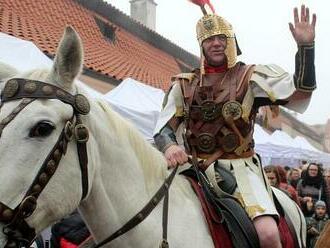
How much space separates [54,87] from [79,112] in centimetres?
16

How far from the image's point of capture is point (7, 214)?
5.91ft

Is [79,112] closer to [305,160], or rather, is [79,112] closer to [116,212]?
[116,212]

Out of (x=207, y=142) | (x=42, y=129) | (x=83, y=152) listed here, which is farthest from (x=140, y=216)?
(x=207, y=142)

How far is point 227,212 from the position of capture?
2631mm

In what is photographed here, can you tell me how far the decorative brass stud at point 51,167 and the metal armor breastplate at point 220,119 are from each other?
3.92 feet

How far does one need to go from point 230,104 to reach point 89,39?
45.9ft

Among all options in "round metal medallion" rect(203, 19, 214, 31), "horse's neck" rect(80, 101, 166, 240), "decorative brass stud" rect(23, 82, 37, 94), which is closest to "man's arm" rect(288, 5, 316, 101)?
"round metal medallion" rect(203, 19, 214, 31)

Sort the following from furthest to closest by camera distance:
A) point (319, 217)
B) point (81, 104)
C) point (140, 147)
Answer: point (319, 217) → point (140, 147) → point (81, 104)

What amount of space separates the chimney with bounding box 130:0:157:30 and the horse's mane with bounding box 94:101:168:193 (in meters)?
22.5

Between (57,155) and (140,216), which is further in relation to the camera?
(140,216)

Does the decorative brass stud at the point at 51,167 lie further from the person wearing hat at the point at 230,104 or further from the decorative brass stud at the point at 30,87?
the person wearing hat at the point at 230,104

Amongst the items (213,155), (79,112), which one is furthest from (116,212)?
(213,155)

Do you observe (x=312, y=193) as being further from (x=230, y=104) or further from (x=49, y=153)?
(x=49, y=153)

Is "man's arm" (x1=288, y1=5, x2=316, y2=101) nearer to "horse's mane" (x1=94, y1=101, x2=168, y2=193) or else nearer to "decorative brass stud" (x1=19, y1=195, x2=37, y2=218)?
"horse's mane" (x1=94, y1=101, x2=168, y2=193)
